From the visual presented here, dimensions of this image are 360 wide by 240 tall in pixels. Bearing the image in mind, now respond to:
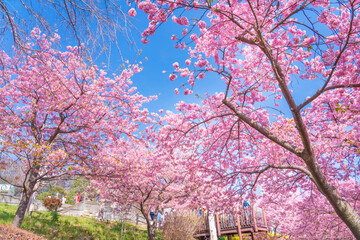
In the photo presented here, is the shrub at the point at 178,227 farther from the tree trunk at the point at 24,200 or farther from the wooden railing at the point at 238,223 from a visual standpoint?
the tree trunk at the point at 24,200

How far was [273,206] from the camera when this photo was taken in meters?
20.1

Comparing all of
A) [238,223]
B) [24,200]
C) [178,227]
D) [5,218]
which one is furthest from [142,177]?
[238,223]

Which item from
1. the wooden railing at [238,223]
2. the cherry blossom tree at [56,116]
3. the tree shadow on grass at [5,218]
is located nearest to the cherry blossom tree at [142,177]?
the cherry blossom tree at [56,116]

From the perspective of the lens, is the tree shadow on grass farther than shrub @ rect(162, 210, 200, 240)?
No

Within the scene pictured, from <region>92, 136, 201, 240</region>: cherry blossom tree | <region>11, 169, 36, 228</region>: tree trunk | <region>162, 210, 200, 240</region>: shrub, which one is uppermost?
<region>92, 136, 201, 240</region>: cherry blossom tree

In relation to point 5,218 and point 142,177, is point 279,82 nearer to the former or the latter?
point 142,177

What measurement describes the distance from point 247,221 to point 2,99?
43.9 feet

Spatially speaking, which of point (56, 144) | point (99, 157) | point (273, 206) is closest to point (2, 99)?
point (56, 144)

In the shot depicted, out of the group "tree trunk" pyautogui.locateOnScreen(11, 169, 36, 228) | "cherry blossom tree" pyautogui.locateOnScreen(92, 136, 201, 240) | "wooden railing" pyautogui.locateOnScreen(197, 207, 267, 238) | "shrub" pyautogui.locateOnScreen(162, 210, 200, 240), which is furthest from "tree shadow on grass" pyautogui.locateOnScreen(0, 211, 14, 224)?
"wooden railing" pyautogui.locateOnScreen(197, 207, 267, 238)

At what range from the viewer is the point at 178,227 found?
12242 mm

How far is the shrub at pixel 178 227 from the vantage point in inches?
474

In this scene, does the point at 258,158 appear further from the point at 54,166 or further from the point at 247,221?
the point at 54,166

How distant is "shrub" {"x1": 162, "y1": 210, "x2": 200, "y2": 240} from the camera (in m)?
12.0

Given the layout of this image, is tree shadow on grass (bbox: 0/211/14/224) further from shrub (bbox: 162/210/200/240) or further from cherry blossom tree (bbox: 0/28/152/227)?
shrub (bbox: 162/210/200/240)
